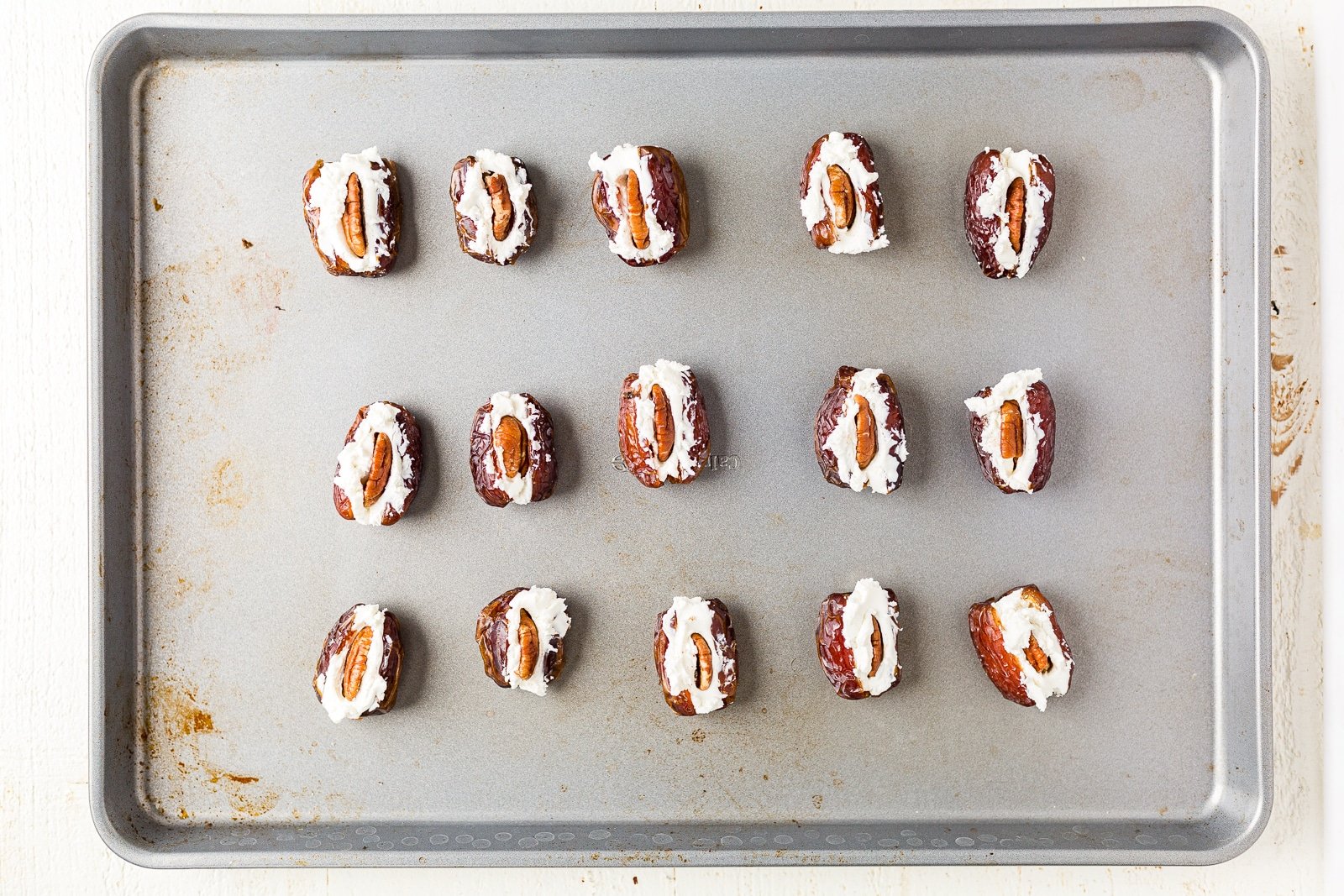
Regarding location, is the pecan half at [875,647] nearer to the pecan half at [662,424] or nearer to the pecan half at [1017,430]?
Answer: the pecan half at [1017,430]

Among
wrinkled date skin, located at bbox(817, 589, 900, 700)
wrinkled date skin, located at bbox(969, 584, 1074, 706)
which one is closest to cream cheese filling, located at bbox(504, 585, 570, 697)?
wrinkled date skin, located at bbox(817, 589, 900, 700)

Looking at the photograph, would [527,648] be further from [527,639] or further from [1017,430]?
[1017,430]

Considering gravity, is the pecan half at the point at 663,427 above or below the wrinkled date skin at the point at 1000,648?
above

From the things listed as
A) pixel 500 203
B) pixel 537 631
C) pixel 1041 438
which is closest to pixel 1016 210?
pixel 1041 438

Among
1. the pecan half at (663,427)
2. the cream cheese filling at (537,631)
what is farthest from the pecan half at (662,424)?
the cream cheese filling at (537,631)

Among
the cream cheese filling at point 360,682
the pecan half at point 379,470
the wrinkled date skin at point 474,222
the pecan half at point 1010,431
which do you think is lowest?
the cream cheese filling at point 360,682
